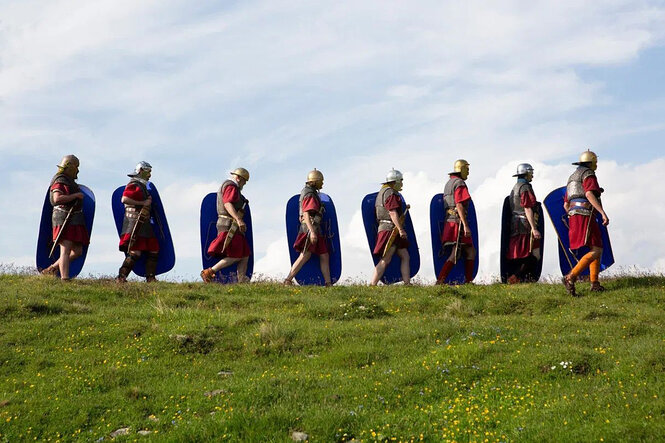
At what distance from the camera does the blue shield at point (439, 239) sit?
16.7m

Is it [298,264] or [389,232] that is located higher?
[389,232]

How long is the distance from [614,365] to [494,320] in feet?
9.25

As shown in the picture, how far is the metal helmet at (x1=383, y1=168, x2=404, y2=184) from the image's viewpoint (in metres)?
16.5

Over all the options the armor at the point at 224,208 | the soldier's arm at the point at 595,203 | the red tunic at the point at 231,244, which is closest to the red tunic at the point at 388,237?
the red tunic at the point at 231,244

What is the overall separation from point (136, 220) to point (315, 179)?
11.4 ft

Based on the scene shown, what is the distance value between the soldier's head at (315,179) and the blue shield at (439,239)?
228cm

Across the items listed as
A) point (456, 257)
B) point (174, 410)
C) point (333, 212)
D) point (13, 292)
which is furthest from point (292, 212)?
point (174, 410)

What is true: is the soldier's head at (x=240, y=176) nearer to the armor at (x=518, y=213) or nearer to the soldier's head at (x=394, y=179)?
the soldier's head at (x=394, y=179)

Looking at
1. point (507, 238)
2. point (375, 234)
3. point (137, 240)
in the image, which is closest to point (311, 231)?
point (375, 234)

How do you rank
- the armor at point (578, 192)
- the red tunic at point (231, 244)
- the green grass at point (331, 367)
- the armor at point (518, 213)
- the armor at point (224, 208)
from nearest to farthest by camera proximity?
the green grass at point (331, 367)
the armor at point (578, 192)
the red tunic at point (231, 244)
the armor at point (224, 208)
the armor at point (518, 213)

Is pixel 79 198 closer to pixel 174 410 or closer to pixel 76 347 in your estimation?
pixel 76 347

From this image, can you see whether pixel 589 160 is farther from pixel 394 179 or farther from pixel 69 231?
pixel 69 231

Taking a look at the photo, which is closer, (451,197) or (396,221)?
(396,221)

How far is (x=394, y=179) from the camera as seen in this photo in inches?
648
